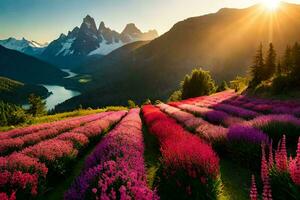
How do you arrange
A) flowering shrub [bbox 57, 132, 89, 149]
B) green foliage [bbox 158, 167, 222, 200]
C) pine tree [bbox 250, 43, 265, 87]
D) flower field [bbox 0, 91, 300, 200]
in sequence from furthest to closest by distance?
pine tree [bbox 250, 43, 265, 87]
flowering shrub [bbox 57, 132, 89, 149]
green foliage [bbox 158, 167, 222, 200]
flower field [bbox 0, 91, 300, 200]

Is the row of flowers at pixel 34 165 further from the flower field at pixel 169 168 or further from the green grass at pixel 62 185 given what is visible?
the green grass at pixel 62 185

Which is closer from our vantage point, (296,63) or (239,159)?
(239,159)

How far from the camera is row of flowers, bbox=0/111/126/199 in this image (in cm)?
742

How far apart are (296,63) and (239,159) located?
37710mm

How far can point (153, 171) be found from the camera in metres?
11.1

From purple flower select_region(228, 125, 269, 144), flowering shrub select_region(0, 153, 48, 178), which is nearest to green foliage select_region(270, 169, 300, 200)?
purple flower select_region(228, 125, 269, 144)

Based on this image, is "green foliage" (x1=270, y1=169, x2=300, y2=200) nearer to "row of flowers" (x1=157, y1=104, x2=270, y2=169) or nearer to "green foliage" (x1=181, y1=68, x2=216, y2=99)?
"row of flowers" (x1=157, y1=104, x2=270, y2=169)

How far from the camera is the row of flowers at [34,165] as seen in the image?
742cm

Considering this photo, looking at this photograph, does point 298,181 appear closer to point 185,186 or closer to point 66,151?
point 185,186

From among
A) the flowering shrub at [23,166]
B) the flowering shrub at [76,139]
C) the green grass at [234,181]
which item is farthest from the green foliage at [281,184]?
the flowering shrub at [76,139]

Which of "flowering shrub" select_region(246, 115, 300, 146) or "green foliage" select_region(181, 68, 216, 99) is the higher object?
"flowering shrub" select_region(246, 115, 300, 146)

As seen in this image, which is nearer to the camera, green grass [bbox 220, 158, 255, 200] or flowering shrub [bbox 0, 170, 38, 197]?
flowering shrub [bbox 0, 170, 38, 197]

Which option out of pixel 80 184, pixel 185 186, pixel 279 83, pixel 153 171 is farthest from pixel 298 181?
pixel 279 83

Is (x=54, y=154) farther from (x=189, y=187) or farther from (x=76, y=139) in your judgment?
(x=189, y=187)
